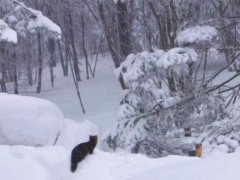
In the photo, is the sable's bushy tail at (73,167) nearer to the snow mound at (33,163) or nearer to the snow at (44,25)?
the snow mound at (33,163)

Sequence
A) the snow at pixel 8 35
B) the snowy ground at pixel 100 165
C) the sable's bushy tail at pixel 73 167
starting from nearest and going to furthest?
1. the snowy ground at pixel 100 165
2. the sable's bushy tail at pixel 73 167
3. the snow at pixel 8 35

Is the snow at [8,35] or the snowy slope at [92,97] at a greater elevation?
the snow at [8,35]

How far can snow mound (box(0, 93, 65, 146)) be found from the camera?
1059cm

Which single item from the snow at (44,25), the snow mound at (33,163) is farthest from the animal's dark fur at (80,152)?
the snow at (44,25)

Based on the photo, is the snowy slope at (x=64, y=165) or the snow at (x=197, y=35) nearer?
the snowy slope at (x=64, y=165)

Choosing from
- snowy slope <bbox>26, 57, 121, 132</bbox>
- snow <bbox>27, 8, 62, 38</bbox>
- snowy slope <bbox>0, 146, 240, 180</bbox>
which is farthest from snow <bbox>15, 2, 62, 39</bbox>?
snowy slope <bbox>0, 146, 240, 180</bbox>

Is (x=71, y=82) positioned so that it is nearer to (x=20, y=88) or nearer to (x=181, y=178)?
(x=20, y=88)

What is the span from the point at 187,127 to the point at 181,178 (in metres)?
7.57

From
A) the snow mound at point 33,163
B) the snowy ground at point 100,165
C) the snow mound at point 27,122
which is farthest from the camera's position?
the snow mound at point 27,122

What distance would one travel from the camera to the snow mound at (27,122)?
10586 mm

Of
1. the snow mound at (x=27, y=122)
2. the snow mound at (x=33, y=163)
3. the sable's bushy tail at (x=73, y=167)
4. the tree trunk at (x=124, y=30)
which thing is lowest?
the snow mound at (x=27, y=122)

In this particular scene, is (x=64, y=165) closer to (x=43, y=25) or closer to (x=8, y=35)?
(x=8, y=35)

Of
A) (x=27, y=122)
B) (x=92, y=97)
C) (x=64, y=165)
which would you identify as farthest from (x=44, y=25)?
(x=92, y=97)

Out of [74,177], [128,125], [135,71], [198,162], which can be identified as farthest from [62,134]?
[198,162]
